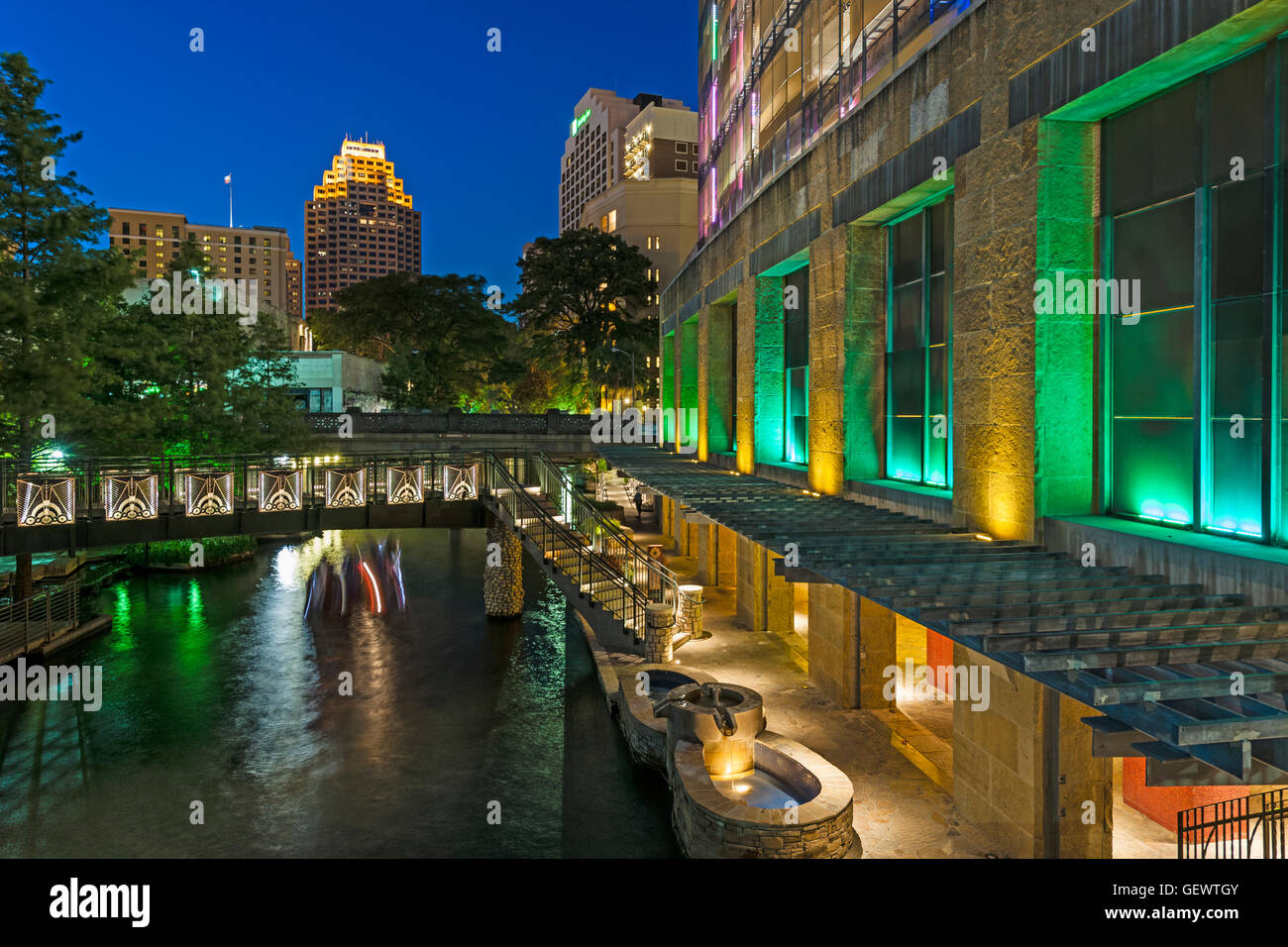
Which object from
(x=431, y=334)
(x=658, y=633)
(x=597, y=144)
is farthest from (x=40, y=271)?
(x=597, y=144)

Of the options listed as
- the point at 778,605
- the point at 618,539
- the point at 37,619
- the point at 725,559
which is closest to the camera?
the point at 618,539

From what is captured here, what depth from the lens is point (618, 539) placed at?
22.6 metres

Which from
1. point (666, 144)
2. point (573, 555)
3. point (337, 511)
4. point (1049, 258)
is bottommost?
point (573, 555)

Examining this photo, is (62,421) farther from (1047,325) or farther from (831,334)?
(1047,325)

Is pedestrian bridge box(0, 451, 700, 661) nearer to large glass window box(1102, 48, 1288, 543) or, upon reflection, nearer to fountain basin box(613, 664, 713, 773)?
fountain basin box(613, 664, 713, 773)

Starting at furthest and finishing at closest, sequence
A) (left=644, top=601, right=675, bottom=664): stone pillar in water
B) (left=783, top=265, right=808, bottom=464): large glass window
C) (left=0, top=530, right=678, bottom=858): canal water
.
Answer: (left=783, top=265, right=808, bottom=464): large glass window → (left=644, top=601, right=675, bottom=664): stone pillar in water → (left=0, top=530, right=678, bottom=858): canal water

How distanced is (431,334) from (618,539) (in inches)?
1999

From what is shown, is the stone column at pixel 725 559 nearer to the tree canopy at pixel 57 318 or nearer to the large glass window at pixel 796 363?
the large glass window at pixel 796 363

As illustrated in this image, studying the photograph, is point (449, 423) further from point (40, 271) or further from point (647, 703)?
point (647, 703)

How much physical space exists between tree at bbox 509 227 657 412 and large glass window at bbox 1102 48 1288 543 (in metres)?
49.3

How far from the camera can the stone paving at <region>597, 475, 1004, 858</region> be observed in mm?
11188

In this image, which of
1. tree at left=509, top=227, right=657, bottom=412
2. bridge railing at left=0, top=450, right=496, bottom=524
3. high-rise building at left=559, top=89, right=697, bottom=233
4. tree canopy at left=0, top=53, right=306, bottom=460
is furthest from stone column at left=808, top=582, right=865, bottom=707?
high-rise building at left=559, top=89, right=697, bottom=233

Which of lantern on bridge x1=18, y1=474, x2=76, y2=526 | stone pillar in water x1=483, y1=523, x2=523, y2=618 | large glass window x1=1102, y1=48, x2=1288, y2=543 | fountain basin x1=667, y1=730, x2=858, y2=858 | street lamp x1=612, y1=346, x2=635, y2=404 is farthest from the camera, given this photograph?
street lamp x1=612, y1=346, x2=635, y2=404

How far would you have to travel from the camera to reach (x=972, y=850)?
414 inches
